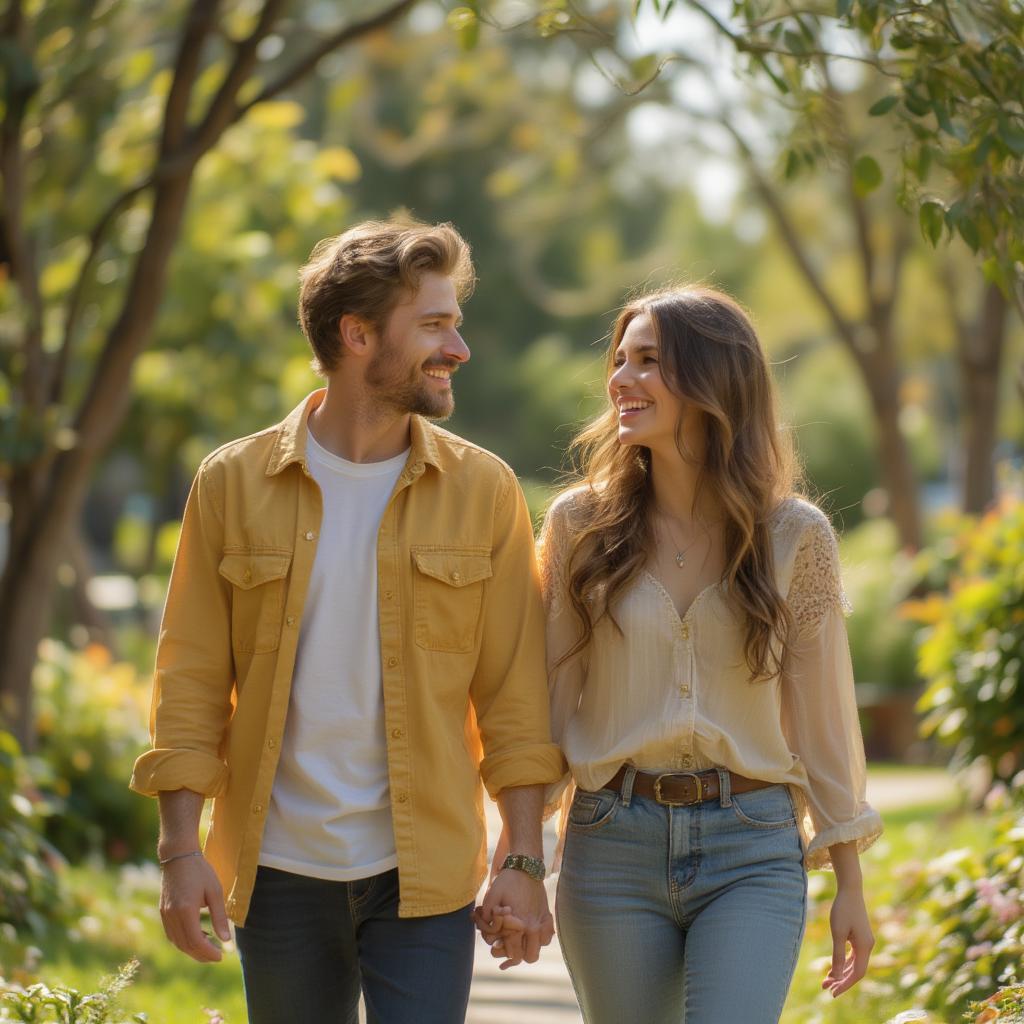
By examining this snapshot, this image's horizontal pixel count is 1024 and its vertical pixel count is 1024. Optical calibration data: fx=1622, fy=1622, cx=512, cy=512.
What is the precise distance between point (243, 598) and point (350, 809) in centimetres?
50

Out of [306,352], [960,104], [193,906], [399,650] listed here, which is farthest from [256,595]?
[306,352]

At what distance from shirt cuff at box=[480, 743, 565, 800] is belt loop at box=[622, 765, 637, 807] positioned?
0.45 feet

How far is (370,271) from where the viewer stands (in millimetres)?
3342

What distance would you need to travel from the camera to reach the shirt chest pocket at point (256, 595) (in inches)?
130

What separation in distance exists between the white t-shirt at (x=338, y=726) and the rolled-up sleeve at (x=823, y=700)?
2.94ft

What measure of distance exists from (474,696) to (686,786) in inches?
19.7

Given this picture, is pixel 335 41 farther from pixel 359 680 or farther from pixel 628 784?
pixel 628 784

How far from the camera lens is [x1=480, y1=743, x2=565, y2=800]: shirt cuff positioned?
3340 millimetres

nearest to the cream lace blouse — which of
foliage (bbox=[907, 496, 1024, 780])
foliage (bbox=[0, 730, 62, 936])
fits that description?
foliage (bbox=[0, 730, 62, 936])

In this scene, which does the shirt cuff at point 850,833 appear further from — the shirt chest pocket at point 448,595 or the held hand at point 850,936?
the shirt chest pocket at point 448,595


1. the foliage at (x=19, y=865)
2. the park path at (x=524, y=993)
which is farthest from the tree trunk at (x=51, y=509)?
the park path at (x=524, y=993)

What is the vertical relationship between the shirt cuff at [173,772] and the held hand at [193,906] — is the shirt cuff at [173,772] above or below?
above

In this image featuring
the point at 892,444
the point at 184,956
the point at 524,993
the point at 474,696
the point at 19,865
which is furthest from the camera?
the point at 892,444

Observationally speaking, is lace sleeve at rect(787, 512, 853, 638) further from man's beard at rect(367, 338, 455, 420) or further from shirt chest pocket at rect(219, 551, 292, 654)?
shirt chest pocket at rect(219, 551, 292, 654)
